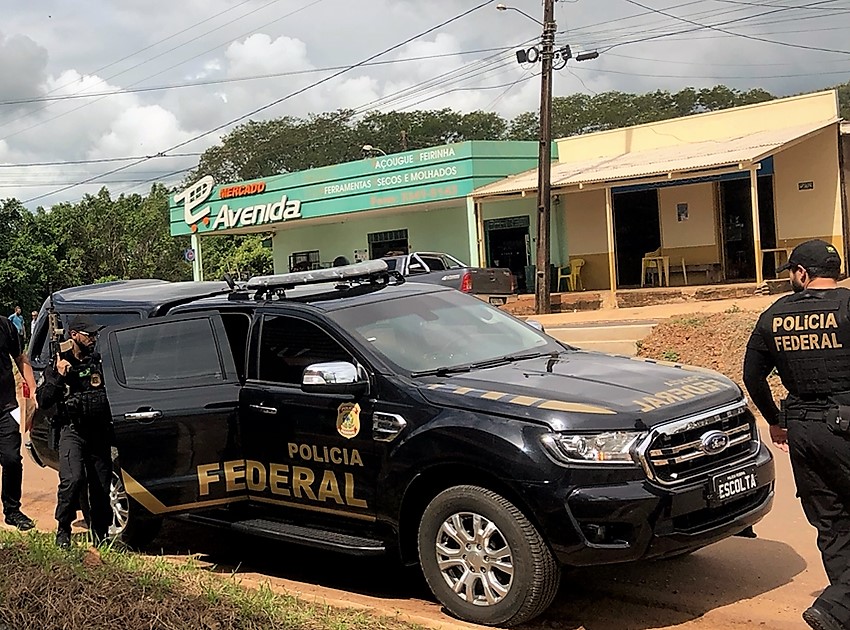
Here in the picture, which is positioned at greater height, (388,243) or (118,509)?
(388,243)

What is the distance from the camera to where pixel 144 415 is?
21.2ft

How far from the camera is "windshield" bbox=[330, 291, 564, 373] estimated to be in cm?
588

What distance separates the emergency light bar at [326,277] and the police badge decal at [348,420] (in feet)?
4.61

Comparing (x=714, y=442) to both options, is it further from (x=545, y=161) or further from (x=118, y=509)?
(x=545, y=161)

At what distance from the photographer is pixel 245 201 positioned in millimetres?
34906

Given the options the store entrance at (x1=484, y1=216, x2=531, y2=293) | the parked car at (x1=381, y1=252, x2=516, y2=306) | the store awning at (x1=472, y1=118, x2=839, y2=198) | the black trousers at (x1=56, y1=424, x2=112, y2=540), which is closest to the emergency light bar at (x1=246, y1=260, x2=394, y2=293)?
the black trousers at (x1=56, y1=424, x2=112, y2=540)

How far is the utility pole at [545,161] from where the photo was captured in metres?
22.5

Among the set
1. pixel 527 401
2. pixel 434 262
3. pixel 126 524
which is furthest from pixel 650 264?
pixel 527 401

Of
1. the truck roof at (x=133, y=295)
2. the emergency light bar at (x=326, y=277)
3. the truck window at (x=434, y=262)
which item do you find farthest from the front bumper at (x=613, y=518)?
the truck window at (x=434, y=262)

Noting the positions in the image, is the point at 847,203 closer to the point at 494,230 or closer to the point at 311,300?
the point at 494,230

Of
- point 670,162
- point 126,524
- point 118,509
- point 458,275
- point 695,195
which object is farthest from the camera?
point 695,195

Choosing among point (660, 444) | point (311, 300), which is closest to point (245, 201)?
point (311, 300)

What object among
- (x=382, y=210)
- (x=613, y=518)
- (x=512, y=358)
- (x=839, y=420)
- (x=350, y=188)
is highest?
(x=350, y=188)

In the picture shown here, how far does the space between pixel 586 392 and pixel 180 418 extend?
2775 millimetres
